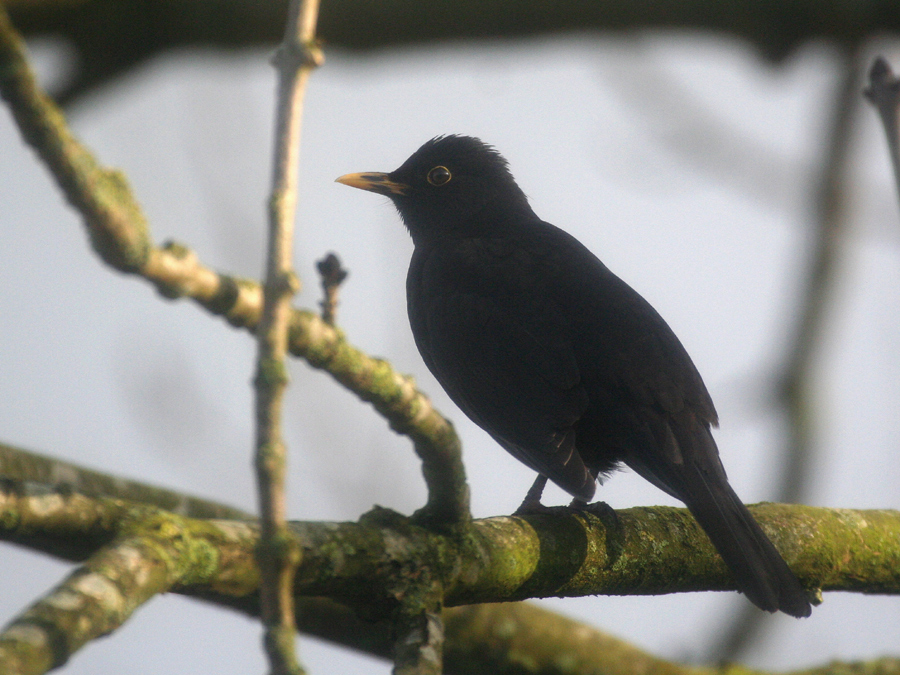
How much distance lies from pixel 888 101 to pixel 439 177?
3.02 m

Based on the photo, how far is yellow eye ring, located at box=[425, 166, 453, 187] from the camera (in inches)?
220

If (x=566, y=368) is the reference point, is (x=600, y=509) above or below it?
below

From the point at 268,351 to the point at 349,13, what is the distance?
4.39 meters

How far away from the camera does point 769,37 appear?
556 cm

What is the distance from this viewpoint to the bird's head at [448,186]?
215 inches

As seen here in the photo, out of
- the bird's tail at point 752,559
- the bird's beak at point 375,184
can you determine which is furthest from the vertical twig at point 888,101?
the bird's beak at point 375,184

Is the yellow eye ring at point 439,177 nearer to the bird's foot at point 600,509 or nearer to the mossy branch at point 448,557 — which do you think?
the bird's foot at point 600,509

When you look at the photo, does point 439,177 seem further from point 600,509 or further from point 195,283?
point 195,283

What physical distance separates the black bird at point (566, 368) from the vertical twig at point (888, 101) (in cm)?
130

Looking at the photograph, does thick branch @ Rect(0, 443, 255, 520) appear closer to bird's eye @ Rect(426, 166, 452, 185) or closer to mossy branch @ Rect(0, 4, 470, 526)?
mossy branch @ Rect(0, 4, 470, 526)

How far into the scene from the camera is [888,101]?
9.45ft

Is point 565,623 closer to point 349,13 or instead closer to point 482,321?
point 482,321

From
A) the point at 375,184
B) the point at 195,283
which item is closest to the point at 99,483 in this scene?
the point at 195,283

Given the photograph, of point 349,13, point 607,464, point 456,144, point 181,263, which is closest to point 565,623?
point 607,464
